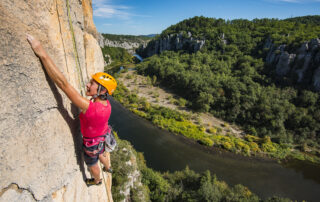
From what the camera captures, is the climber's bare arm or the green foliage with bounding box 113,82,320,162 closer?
the climber's bare arm

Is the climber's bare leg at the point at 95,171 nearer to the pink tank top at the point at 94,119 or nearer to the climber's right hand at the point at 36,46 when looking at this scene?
the pink tank top at the point at 94,119

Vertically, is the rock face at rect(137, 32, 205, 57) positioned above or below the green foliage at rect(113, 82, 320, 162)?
above

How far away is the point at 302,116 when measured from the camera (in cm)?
2595

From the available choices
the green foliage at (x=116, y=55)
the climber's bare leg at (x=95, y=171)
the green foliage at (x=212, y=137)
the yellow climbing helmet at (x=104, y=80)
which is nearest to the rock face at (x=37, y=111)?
the climber's bare leg at (x=95, y=171)

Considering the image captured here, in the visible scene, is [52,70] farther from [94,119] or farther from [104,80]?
[94,119]

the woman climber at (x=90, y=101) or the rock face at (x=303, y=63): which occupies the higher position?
the woman climber at (x=90, y=101)

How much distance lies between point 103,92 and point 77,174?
4.36ft

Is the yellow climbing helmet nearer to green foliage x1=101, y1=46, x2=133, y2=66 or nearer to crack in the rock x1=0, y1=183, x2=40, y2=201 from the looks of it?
crack in the rock x1=0, y1=183, x2=40, y2=201

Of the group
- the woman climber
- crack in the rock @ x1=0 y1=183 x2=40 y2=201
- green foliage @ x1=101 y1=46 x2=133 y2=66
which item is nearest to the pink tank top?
the woman climber

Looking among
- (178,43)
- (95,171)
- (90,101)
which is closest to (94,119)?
A: (90,101)

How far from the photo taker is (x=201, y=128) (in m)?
24.5

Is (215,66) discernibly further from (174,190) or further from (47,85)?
(47,85)

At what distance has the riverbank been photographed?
21.0m

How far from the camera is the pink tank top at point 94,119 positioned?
2.08 meters
